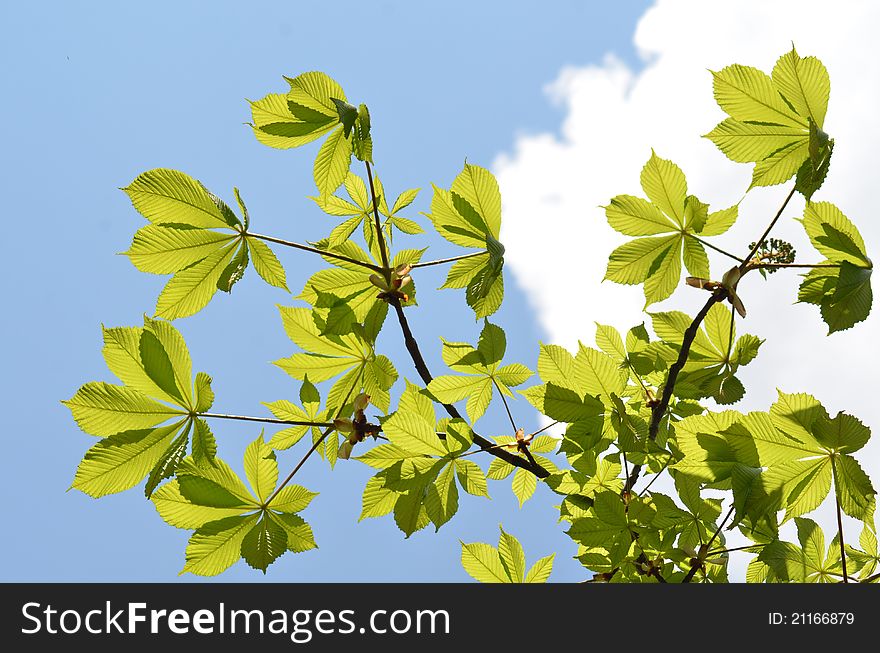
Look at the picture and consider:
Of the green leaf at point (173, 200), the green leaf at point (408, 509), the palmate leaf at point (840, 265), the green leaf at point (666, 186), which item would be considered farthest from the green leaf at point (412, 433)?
the palmate leaf at point (840, 265)

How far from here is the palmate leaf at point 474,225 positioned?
5.49ft

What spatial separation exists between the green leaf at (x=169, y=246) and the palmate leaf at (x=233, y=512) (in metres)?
0.49

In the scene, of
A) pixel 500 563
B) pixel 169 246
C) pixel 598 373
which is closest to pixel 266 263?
pixel 169 246

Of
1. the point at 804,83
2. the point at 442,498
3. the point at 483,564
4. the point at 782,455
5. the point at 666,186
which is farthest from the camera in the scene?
the point at 483,564

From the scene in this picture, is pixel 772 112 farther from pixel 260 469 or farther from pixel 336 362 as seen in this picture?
pixel 260 469

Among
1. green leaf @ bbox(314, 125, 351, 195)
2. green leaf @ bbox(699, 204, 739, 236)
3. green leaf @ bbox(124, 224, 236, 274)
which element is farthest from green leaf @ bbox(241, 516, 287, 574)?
green leaf @ bbox(699, 204, 739, 236)

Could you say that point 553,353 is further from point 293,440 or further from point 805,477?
point 293,440

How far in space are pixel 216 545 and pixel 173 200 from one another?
2.78ft

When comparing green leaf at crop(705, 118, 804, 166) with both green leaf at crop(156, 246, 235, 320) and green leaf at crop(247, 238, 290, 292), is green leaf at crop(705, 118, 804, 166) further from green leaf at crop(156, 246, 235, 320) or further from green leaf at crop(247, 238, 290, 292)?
green leaf at crop(156, 246, 235, 320)

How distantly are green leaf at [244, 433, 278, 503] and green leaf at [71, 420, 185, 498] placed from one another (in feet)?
0.68

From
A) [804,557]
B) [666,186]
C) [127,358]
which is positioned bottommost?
[804,557]

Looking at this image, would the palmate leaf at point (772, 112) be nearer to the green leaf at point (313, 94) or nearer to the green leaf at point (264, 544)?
the green leaf at point (313, 94)

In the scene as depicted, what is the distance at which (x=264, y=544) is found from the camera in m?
1.69

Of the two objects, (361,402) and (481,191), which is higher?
(481,191)
